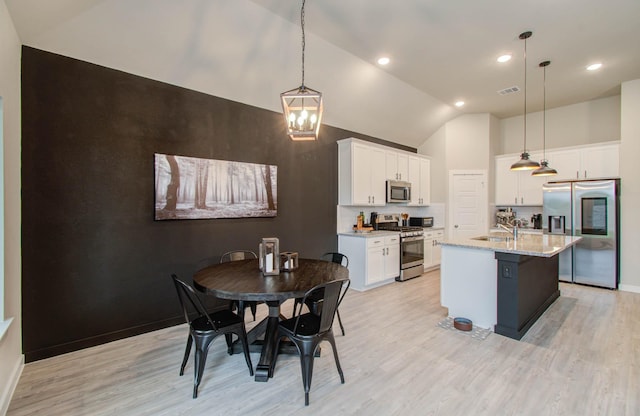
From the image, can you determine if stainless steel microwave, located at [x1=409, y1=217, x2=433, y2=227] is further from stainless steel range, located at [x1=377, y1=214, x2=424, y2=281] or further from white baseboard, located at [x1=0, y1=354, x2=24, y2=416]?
white baseboard, located at [x1=0, y1=354, x2=24, y2=416]

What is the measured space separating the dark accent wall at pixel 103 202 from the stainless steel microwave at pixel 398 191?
9.65 feet

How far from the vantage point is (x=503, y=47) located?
3.75 metres

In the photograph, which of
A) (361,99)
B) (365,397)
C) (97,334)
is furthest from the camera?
(361,99)

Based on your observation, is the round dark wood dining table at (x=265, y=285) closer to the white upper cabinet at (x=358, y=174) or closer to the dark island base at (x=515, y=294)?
the dark island base at (x=515, y=294)

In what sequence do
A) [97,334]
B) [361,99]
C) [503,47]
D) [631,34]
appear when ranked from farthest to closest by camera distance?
[361,99] → [503,47] → [631,34] → [97,334]

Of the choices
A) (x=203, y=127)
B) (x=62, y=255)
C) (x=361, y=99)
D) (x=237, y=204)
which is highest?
(x=361, y=99)

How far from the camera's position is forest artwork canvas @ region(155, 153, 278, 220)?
325cm

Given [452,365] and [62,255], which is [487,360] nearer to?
[452,365]

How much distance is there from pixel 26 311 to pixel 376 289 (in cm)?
417

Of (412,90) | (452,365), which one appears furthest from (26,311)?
(412,90)

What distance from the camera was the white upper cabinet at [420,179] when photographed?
6.20 meters

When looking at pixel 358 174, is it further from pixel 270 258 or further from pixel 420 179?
pixel 270 258

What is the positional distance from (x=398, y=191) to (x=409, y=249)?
45.6 inches

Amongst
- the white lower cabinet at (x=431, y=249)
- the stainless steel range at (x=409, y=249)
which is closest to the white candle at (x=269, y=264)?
the stainless steel range at (x=409, y=249)
